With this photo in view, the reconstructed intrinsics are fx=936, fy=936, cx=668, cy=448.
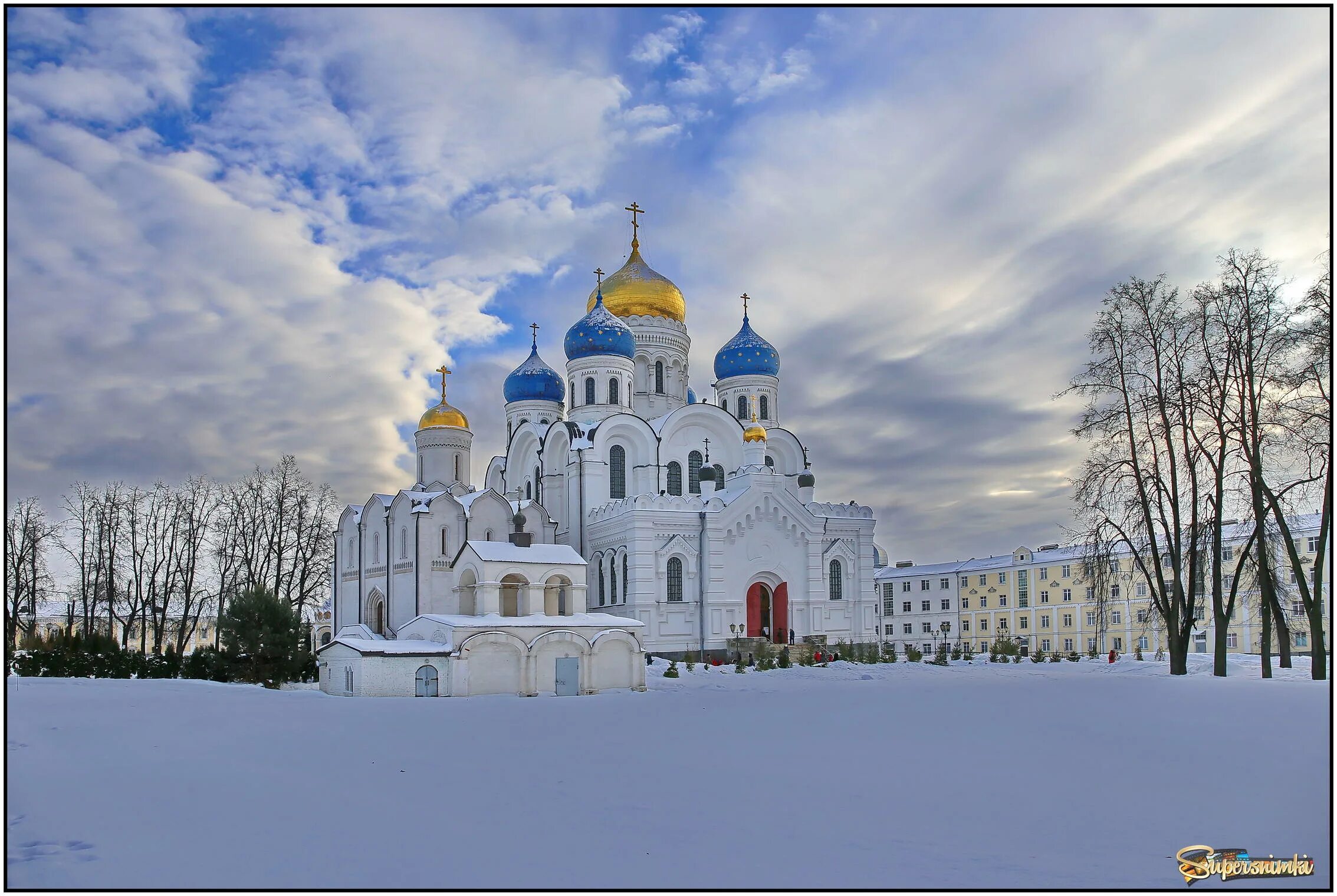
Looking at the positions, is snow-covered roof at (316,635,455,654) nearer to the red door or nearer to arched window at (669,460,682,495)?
the red door

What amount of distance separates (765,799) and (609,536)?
23583mm

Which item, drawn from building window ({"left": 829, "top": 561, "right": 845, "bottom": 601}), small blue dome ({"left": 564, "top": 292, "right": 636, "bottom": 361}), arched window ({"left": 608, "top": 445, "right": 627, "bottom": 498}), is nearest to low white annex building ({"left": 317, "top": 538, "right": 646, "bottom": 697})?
arched window ({"left": 608, "top": 445, "right": 627, "bottom": 498})

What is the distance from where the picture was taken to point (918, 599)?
55062 millimetres

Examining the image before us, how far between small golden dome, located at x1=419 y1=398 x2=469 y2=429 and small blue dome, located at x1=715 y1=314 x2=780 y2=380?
439 inches

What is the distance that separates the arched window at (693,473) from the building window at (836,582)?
5.65 metres

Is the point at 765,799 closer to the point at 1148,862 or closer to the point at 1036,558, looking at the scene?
the point at 1148,862

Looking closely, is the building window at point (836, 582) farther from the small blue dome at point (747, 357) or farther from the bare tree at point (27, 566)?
the bare tree at point (27, 566)

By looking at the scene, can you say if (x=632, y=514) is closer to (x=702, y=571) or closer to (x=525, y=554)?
(x=702, y=571)

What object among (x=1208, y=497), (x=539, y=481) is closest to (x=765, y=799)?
(x=1208, y=497)

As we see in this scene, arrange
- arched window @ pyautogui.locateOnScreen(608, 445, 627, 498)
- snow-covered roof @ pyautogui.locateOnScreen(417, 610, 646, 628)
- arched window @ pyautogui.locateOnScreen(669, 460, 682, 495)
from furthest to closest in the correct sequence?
1. arched window @ pyautogui.locateOnScreen(669, 460, 682, 495)
2. arched window @ pyautogui.locateOnScreen(608, 445, 627, 498)
3. snow-covered roof @ pyautogui.locateOnScreen(417, 610, 646, 628)

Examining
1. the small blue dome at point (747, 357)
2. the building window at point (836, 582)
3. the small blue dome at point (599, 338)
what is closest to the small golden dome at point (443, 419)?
the small blue dome at point (599, 338)

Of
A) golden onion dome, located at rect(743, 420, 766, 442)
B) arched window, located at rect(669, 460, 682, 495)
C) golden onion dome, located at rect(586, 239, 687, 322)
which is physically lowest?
arched window, located at rect(669, 460, 682, 495)

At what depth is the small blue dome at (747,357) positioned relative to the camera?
39750 mm

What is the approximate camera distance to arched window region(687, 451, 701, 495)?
116 feet
